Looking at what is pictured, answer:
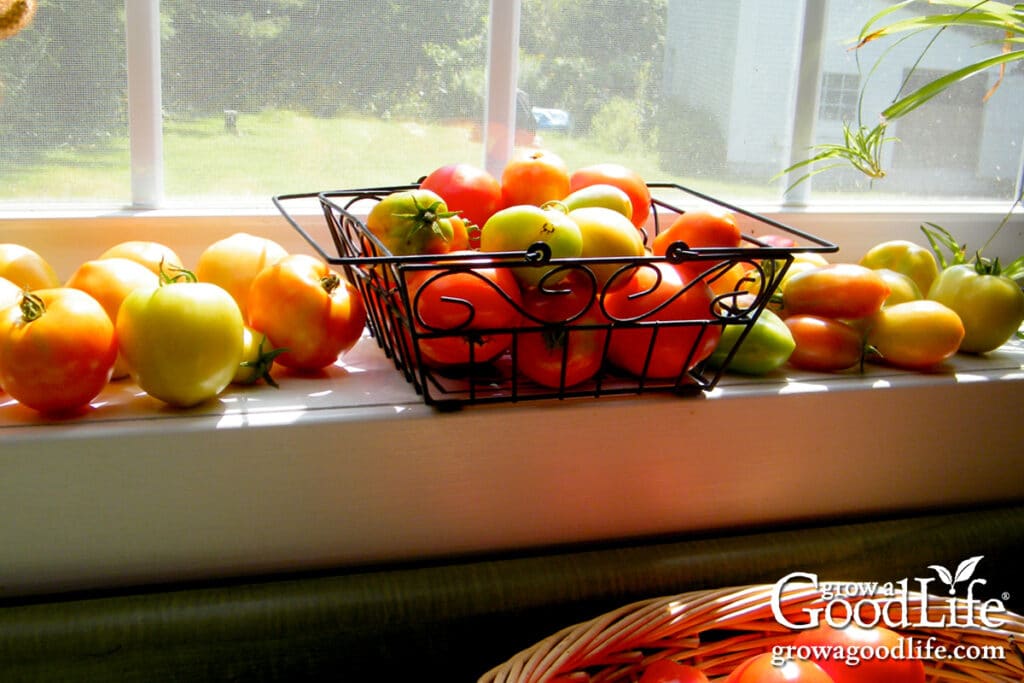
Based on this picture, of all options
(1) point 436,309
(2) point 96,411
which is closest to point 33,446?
(2) point 96,411

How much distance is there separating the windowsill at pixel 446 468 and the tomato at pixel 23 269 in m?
0.12

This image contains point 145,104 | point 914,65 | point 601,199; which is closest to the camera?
point 601,199

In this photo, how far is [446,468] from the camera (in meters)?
0.80

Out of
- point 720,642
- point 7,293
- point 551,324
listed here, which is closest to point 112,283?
point 7,293

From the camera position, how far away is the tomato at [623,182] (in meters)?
0.95

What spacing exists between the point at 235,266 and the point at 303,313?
10 cm

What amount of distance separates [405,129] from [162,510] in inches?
20.4

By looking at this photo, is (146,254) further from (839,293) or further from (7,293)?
(839,293)

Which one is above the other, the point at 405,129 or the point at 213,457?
the point at 405,129

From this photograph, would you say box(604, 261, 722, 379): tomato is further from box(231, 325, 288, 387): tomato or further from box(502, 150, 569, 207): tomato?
box(231, 325, 288, 387): tomato

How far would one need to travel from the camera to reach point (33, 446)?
705 millimetres

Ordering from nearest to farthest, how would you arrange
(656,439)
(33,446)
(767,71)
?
(33,446) < (656,439) < (767,71)

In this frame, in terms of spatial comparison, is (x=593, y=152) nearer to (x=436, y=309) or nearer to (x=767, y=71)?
(x=767, y=71)

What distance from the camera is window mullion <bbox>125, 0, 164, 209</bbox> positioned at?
98 centimetres
